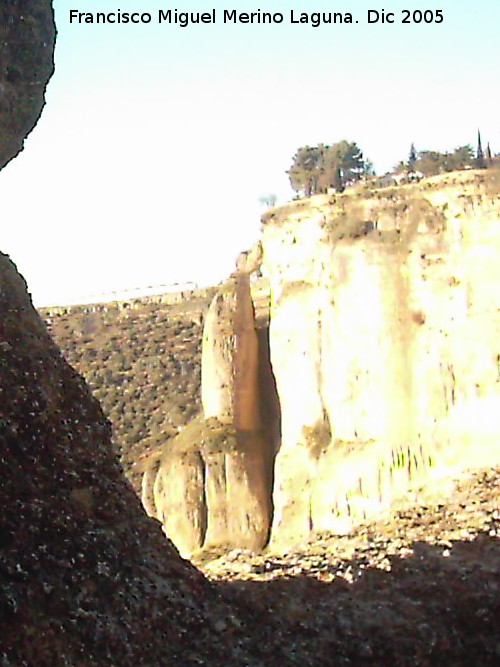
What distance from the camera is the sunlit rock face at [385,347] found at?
794 inches

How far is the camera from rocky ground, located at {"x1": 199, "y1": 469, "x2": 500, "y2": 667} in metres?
10.0

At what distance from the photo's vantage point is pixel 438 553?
41.8 ft

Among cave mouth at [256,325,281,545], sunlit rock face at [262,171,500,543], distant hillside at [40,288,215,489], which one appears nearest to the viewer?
sunlit rock face at [262,171,500,543]

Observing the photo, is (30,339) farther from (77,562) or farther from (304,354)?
(304,354)


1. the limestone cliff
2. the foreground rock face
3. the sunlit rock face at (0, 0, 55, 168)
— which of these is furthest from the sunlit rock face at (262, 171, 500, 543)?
the sunlit rock face at (0, 0, 55, 168)

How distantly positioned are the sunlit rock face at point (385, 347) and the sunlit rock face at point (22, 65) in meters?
10.5

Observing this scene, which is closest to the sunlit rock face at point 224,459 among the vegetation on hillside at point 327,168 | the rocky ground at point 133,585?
the vegetation on hillside at point 327,168

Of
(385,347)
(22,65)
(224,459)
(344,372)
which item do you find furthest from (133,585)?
(224,459)

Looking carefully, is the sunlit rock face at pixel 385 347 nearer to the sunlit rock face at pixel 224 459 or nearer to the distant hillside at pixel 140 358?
the sunlit rock face at pixel 224 459

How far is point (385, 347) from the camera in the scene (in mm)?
21172

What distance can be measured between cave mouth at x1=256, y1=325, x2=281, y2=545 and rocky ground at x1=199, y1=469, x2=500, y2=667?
411 inches

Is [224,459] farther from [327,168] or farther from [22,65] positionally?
[22,65]

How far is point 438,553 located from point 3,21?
7737 millimetres

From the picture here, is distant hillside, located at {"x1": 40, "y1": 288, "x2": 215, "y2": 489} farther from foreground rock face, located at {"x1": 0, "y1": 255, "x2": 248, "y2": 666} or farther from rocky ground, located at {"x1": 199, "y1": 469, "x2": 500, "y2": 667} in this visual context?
foreground rock face, located at {"x1": 0, "y1": 255, "x2": 248, "y2": 666}
